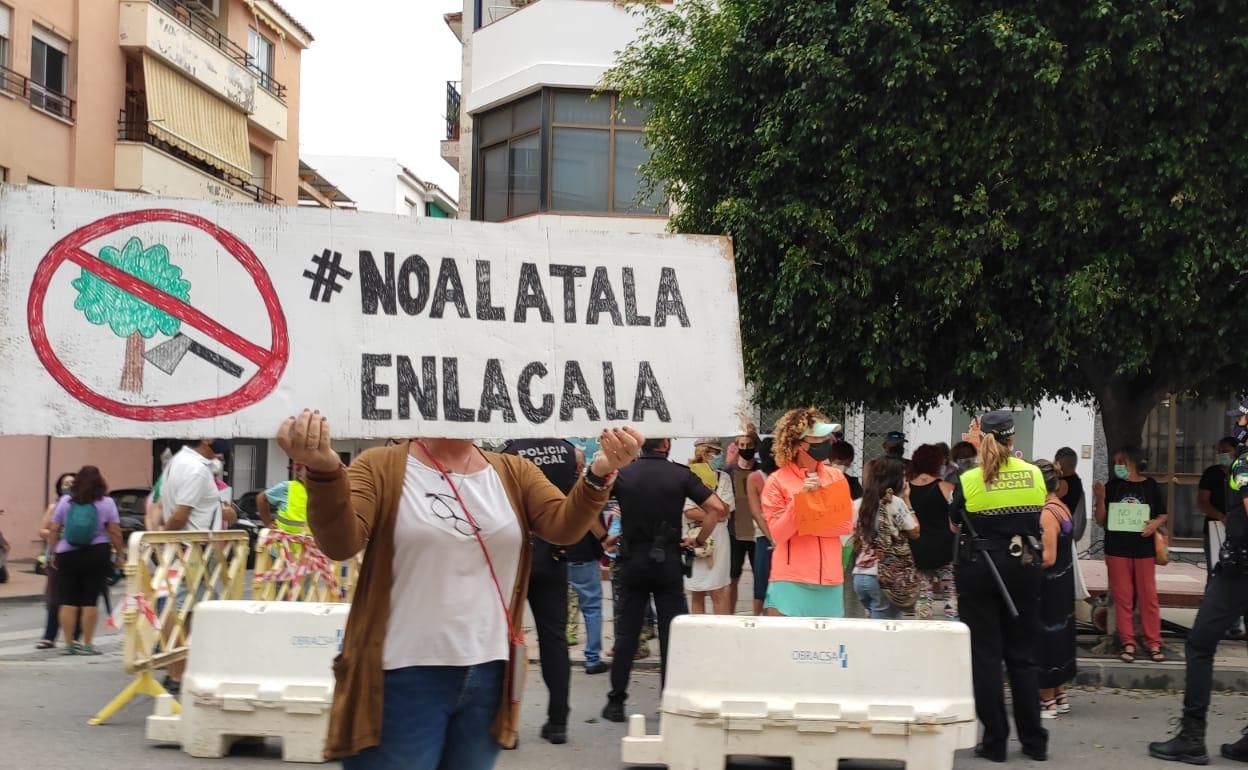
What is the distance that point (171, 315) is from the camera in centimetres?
369

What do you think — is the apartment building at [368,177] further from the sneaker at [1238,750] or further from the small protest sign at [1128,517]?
the sneaker at [1238,750]

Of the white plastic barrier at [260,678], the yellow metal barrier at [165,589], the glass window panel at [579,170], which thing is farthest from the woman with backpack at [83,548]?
the glass window panel at [579,170]

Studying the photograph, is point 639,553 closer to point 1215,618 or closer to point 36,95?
point 1215,618

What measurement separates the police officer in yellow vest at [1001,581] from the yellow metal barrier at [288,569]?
444 cm

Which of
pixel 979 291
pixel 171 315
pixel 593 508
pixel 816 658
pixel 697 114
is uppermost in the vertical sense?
pixel 697 114

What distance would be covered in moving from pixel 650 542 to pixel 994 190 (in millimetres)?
4721

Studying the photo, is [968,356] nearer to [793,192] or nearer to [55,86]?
[793,192]

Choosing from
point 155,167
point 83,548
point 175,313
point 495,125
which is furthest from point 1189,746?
point 155,167

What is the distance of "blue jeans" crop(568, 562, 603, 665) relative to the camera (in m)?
10.4

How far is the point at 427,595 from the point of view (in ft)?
12.2

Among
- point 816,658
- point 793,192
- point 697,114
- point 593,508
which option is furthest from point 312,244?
point 697,114

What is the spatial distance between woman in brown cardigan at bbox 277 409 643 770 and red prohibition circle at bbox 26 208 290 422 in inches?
10.3

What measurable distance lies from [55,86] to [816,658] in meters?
24.5

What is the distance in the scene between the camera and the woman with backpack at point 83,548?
11.4 meters
